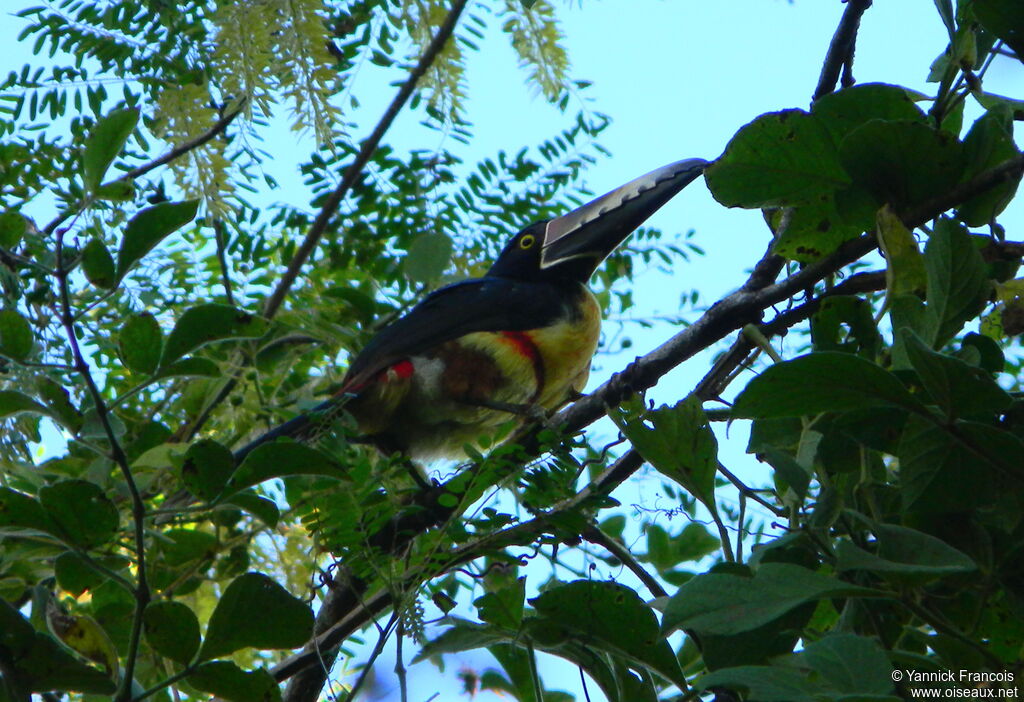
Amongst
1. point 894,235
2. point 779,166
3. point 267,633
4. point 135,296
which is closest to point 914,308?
point 894,235

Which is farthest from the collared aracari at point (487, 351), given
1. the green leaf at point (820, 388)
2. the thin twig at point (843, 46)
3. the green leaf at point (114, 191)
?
the green leaf at point (820, 388)

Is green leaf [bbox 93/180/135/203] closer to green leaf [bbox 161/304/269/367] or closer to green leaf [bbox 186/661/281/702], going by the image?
green leaf [bbox 161/304/269/367]

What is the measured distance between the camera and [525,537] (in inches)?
58.2

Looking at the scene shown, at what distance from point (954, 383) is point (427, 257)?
6.58 ft

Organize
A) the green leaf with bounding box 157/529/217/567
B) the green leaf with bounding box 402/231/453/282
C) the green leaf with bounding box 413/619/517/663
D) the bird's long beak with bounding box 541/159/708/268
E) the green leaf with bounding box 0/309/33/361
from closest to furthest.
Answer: the green leaf with bounding box 413/619/517/663, the green leaf with bounding box 0/309/33/361, the green leaf with bounding box 157/529/217/567, the green leaf with bounding box 402/231/453/282, the bird's long beak with bounding box 541/159/708/268

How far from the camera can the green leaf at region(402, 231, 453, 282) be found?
2.87 metres

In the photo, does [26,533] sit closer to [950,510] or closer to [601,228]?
[950,510]

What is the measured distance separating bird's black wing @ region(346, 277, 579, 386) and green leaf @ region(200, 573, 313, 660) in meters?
1.94

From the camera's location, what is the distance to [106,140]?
1447 mm

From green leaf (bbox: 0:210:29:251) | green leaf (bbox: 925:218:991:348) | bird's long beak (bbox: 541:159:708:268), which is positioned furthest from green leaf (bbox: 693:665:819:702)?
bird's long beak (bbox: 541:159:708:268)

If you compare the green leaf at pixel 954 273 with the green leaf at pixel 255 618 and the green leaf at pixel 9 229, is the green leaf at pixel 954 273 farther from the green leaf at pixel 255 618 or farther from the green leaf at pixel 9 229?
the green leaf at pixel 9 229

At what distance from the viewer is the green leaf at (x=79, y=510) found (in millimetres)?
1362

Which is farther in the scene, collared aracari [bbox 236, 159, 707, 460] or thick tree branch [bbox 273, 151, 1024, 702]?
collared aracari [bbox 236, 159, 707, 460]

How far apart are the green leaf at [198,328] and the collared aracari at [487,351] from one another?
1.93m
